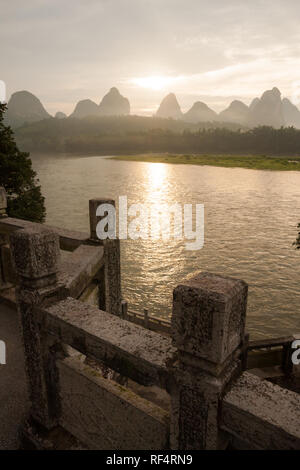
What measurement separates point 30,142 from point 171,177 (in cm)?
12387

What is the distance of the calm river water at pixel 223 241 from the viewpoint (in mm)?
18625

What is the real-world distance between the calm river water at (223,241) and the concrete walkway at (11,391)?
11834mm

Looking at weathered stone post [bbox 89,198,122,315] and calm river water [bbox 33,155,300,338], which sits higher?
weathered stone post [bbox 89,198,122,315]

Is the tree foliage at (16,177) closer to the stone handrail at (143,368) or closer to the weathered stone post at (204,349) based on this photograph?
the stone handrail at (143,368)

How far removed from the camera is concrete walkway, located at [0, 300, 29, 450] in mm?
4031

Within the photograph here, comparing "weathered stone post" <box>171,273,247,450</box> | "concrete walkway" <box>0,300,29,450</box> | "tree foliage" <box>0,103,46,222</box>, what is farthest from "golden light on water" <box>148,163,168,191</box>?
"weathered stone post" <box>171,273,247,450</box>

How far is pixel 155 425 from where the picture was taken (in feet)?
9.00

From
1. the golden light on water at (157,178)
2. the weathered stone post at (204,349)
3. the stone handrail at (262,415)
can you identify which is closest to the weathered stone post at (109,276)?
the weathered stone post at (204,349)

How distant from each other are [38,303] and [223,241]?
26.1m

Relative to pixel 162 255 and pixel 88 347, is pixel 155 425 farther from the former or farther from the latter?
pixel 162 255

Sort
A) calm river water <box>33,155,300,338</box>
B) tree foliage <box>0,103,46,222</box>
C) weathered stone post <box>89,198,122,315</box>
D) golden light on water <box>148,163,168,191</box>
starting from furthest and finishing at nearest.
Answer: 1. golden light on water <box>148,163,168,191</box>
2. calm river water <box>33,155,300,338</box>
3. tree foliage <box>0,103,46,222</box>
4. weathered stone post <box>89,198,122,315</box>

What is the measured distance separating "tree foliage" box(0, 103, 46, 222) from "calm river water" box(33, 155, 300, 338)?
7.31 meters

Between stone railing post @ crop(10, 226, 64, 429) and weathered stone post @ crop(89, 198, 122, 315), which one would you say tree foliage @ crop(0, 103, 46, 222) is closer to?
weathered stone post @ crop(89, 198, 122, 315)

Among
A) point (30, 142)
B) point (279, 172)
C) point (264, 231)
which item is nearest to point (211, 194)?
point (264, 231)
